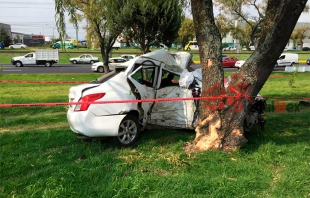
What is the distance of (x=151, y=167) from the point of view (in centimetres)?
417

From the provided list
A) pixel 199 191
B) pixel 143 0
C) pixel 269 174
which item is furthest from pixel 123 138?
pixel 143 0

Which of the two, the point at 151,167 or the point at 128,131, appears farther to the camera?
the point at 128,131

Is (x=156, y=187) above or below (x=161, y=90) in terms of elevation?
below

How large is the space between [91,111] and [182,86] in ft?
6.33

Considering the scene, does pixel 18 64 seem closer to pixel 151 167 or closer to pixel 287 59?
pixel 151 167

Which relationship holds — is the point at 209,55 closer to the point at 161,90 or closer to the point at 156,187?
the point at 161,90

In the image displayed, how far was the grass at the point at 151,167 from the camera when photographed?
3467mm

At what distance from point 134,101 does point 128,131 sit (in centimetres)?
68

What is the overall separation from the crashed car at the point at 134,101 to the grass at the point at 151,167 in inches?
12.6

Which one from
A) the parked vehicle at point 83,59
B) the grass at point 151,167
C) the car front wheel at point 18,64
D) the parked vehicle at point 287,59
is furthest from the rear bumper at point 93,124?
the parked vehicle at point 287,59

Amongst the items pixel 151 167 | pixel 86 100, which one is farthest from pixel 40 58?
pixel 151 167

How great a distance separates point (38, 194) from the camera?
10.9 ft

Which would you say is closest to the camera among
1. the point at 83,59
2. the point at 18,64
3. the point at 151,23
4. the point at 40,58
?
the point at 151,23

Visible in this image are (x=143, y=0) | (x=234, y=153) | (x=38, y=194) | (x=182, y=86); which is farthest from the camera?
(x=143, y=0)
